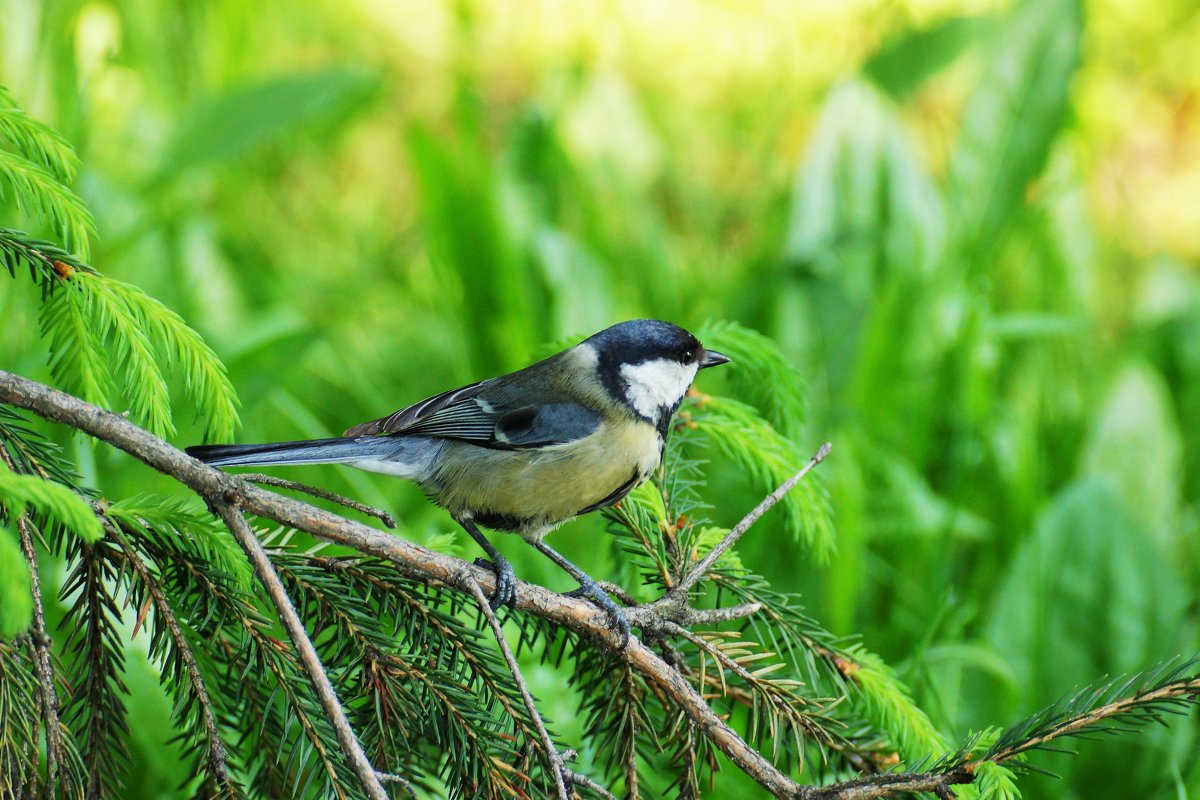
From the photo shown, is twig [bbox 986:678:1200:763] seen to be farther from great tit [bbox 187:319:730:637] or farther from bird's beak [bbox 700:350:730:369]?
bird's beak [bbox 700:350:730:369]

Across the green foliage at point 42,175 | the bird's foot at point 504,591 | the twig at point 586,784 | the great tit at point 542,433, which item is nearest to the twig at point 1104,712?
the twig at point 586,784

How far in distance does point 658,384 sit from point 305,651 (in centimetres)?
77

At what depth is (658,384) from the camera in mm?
1562

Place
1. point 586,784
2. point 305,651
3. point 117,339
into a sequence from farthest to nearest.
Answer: point 117,339
point 586,784
point 305,651

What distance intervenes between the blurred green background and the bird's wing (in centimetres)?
40

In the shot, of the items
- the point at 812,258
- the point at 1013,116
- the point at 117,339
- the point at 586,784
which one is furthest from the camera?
the point at 1013,116

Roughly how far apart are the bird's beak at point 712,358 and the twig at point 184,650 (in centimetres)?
82

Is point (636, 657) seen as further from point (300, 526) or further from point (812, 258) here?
point (812, 258)

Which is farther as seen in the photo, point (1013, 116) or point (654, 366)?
point (1013, 116)

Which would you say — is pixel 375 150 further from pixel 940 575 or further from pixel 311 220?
pixel 940 575

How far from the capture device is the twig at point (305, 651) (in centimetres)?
85

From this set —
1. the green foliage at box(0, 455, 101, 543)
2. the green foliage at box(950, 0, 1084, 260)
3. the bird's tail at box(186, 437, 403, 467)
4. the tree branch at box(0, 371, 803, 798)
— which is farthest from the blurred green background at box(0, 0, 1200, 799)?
the green foliage at box(0, 455, 101, 543)

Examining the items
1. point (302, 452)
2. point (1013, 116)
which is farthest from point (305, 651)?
point (1013, 116)

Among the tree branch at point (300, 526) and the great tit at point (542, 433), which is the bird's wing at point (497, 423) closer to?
the great tit at point (542, 433)
